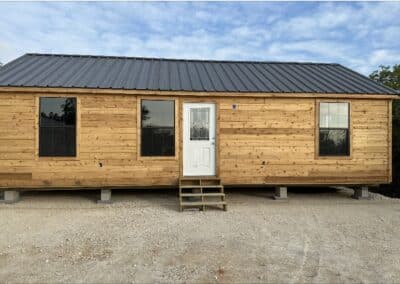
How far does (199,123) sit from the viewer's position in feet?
25.9

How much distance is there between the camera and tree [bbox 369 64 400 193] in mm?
12750

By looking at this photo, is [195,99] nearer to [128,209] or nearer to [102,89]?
[102,89]

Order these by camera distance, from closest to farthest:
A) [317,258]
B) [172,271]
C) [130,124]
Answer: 1. [172,271]
2. [317,258]
3. [130,124]

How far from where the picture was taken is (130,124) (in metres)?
7.56

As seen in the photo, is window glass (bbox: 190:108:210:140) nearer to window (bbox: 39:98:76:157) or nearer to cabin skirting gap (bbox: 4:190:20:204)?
window (bbox: 39:98:76:157)

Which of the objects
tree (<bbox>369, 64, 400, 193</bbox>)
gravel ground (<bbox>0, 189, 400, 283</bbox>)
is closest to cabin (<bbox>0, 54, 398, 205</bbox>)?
gravel ground (<bbox>0, 189, 400, 283</bbox>)

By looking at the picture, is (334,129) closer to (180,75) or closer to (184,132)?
(184,132)

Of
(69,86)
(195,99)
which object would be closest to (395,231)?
(195,99)

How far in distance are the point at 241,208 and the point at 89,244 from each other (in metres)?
3.82

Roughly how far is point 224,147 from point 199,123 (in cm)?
98

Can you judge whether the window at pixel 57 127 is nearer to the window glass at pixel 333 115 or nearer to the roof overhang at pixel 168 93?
the roof overhang at pixel 168 93

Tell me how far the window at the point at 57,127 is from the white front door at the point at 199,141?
305 cm

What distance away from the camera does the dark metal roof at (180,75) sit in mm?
7730

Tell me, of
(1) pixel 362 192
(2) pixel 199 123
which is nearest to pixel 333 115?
(1) pixel 362 192
